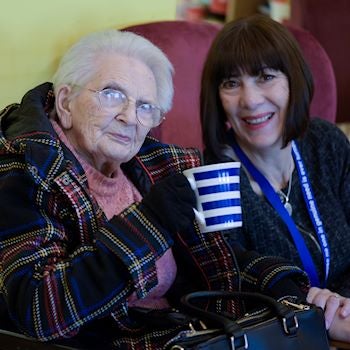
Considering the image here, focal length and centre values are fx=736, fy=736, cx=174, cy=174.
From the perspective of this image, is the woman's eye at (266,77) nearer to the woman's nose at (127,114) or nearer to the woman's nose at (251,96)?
the woman's nose at (251,96)

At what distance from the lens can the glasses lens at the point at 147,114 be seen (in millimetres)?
1463

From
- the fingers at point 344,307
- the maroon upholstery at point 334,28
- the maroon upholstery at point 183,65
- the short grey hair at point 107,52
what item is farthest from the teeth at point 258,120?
the maroon upholstery at point 334,28

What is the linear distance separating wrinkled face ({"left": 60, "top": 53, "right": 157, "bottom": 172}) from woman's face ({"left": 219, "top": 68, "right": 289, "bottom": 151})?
0.45m

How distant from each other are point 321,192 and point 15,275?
0.96 metres

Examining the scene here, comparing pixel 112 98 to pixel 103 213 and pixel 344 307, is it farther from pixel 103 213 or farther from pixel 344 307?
pixel 344 307

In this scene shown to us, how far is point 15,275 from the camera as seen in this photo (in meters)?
1.25

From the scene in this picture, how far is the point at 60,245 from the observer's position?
1.32 meters

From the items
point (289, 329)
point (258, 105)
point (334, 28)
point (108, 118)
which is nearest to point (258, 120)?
point (258, 105)

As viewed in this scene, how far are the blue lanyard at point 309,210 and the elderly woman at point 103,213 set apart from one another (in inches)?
9.6

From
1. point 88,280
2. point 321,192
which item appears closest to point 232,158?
point 321,192

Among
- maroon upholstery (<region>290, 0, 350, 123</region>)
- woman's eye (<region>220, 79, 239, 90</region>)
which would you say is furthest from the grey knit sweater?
maroon upholstery (<region>290, 0, 350, 123</region>)

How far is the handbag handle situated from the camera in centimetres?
119

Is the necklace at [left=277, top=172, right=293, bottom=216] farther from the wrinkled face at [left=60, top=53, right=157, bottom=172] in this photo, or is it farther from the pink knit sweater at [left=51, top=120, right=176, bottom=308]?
the wrinkled face at [left=60, top=53, right=157, bottom=172]

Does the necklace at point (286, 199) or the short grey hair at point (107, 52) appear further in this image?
the necklace at point (286, 199)
